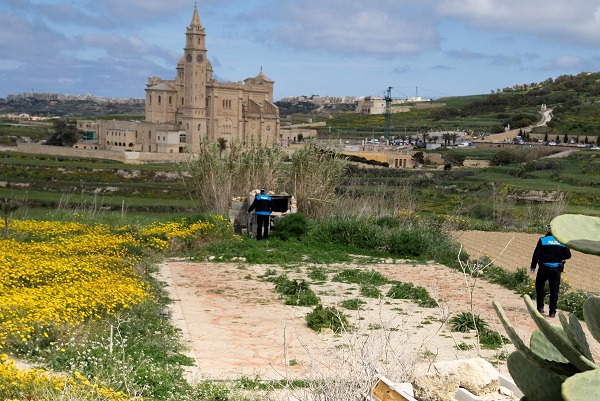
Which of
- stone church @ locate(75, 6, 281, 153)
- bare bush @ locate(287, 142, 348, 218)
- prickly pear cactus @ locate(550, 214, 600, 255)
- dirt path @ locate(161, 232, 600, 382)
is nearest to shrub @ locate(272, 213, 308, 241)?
bare bush @ locate(287, 142, 348, 218)

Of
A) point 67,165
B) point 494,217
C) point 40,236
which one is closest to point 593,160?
point 494,217

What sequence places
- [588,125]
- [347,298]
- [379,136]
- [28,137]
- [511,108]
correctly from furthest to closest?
[511,108] < [379,136] < [28,137] < [588,125] < [347,298]

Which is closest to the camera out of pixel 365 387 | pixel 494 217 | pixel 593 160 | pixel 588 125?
pixel 365 387

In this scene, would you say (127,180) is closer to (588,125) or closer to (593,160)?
(593,160)

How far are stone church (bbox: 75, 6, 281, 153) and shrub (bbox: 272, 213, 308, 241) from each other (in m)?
66.7

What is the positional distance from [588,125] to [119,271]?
7375 centimetres

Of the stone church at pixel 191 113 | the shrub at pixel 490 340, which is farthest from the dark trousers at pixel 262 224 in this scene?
the stone church at pixel 191 113

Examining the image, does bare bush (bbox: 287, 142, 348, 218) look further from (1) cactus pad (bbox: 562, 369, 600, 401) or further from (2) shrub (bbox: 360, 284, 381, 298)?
(1) cactus pad (bbox: 562, 369, 600, 401)

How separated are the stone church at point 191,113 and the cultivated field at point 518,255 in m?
64.6

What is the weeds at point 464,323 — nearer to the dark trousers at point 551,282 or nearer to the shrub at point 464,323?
the shrub at point 464,323

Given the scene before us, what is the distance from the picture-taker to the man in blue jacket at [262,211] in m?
14.1

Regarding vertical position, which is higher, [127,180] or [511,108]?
[511,108]

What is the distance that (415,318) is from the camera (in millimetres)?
8734

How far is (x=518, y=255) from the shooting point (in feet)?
48.1
